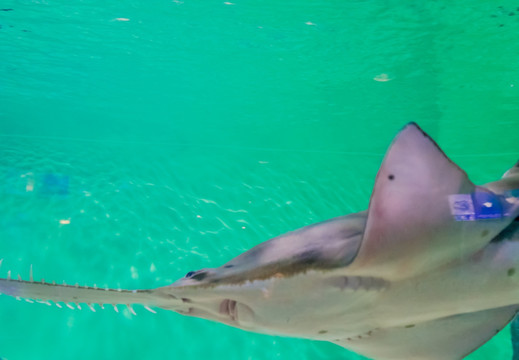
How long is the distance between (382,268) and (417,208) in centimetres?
32

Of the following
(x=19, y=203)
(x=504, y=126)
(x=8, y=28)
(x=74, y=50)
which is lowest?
(x=504, y=126)

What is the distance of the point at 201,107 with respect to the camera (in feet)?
88.5

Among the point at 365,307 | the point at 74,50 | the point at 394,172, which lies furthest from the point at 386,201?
the point at 74,50

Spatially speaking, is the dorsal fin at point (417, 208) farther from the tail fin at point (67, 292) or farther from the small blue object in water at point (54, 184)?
the small blue object in water at point (54, 184)

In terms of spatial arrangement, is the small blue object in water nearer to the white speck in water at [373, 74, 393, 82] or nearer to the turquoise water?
the turquoise water

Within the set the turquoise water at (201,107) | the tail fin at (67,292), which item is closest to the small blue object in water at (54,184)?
the turquoise water at (201,107)

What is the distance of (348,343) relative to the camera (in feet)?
8.65

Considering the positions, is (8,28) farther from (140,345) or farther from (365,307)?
(365,307)

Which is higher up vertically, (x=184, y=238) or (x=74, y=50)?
(x=74, y=50)

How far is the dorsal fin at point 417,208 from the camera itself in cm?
162

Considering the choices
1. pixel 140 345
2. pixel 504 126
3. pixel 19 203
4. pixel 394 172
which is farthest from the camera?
pixel 504 126

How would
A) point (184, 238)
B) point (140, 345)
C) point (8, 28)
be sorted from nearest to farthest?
1. point (140, 345)
2. point (184, 238)
3. point (8, 28)

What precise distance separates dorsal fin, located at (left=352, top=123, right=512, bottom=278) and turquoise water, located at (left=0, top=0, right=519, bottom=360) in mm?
5022

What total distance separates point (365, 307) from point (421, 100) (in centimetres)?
1972
